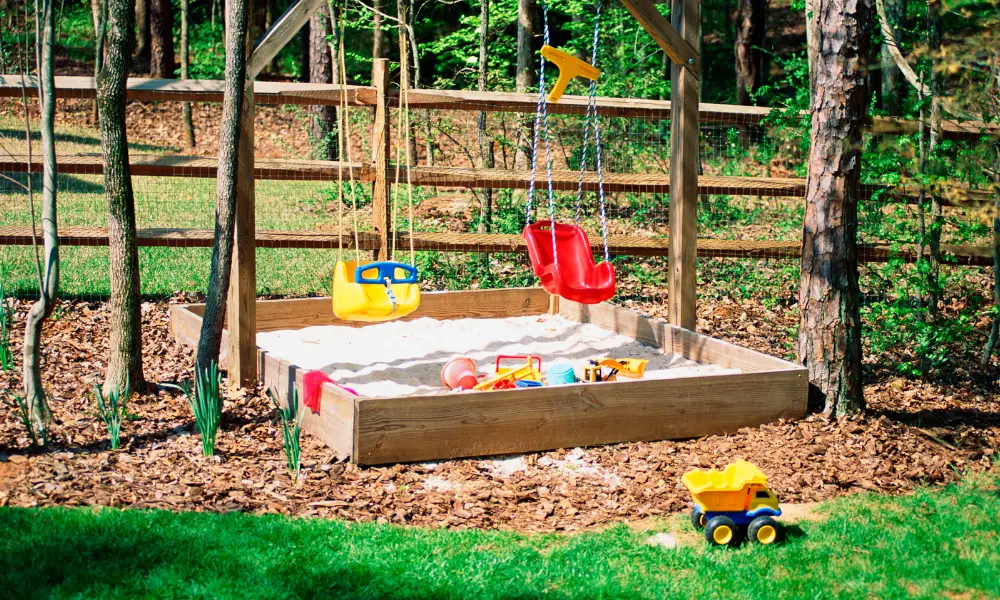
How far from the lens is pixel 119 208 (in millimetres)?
4977

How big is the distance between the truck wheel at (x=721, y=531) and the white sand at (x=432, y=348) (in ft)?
5.74

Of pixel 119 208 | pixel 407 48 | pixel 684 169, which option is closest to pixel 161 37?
pixel 407 48

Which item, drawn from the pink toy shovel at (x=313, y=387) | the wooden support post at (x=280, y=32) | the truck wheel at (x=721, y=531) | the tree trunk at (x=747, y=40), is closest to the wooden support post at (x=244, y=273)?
the wooden support post at (x=280, y=32)

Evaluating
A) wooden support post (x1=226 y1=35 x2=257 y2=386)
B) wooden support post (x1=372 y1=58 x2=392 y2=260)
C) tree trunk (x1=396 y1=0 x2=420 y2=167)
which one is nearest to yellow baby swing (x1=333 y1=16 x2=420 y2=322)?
tree trunk (x1=396 y1=0 x2=420 y2=167)

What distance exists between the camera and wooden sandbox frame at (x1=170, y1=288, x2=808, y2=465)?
183 inches

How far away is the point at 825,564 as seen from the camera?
363 cm

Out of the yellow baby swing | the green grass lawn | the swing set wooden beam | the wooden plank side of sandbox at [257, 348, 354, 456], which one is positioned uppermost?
the swing set wooden beam

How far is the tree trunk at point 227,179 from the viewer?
195 inches

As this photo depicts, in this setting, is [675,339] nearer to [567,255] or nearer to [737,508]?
[567,255]

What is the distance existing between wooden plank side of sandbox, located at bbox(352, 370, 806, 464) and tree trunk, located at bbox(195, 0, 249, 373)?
110 cm

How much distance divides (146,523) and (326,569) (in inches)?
29.7

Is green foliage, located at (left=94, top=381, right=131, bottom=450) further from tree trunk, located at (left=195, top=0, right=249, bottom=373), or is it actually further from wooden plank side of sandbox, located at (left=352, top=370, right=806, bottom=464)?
wooden plank side of sandbox, located at (left=352, top=370, right=806, bottom=464)

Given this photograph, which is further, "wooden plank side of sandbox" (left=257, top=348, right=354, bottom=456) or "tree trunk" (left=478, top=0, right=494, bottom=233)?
"tree trunk" (left=478, top=0, right=494, bottom=233)

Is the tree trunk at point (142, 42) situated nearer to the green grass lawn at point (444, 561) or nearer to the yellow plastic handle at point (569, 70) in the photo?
the yellow plastic handle at point (569, 70)
